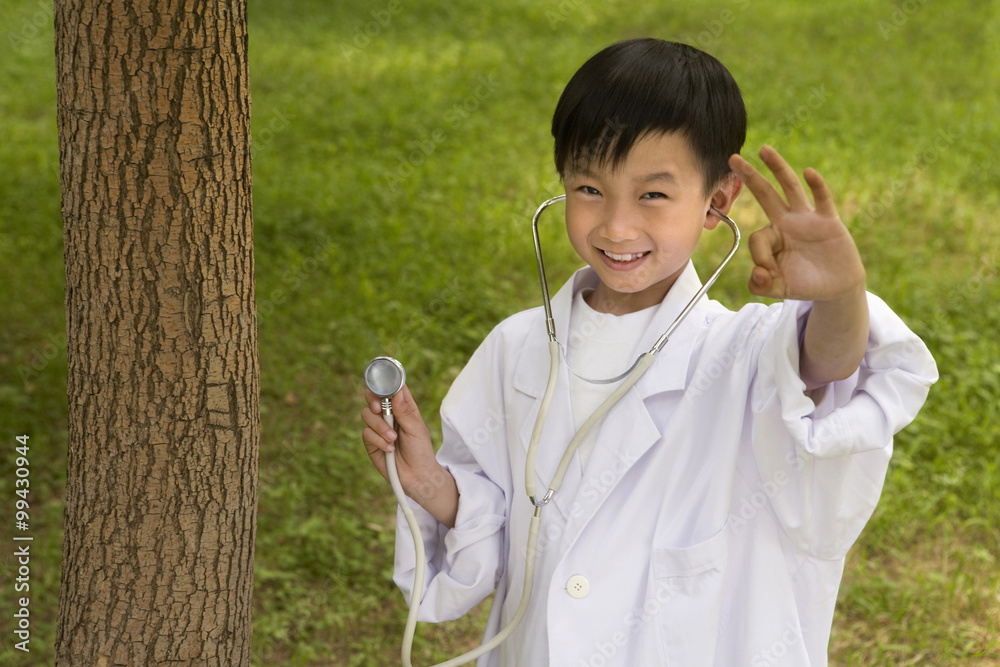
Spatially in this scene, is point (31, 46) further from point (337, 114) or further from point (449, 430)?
point (449, 430)

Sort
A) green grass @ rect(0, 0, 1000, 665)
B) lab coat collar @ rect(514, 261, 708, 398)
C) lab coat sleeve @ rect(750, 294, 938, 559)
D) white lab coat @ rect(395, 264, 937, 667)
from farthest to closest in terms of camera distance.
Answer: green grass @ rect(0, 0, 1000, 665) < lab coat collar @ rect(514, 261, 708, 398) < white lab coat @ rect(395, 264, 937, 667) < lab coat sleeve @ rect(750, 294, 938, 559)

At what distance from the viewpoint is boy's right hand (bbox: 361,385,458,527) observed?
5.49 ft

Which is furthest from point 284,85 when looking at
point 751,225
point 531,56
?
point 751,225

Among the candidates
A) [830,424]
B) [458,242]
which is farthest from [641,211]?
[458,242]

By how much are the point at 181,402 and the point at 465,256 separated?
10.7 feet

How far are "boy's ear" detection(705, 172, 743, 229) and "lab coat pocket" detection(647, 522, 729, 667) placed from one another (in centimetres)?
51

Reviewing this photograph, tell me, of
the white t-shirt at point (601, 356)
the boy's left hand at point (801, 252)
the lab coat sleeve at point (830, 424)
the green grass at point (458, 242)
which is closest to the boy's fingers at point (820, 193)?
the boy's left hand at point (801, 252)

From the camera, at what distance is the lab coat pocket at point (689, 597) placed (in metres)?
1.53

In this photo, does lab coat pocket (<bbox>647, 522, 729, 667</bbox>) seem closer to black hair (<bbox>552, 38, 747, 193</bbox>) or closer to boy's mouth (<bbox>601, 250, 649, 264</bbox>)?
boy's mouth (<bbox>601, 250, 649, 264</bbox>)

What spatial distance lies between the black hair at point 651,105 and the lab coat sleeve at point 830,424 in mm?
306

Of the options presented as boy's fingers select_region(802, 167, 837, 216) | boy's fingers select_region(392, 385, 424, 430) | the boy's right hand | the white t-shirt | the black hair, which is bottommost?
the boy's right hand

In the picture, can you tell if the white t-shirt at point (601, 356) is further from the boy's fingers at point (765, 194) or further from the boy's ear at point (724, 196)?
the boy's fingers at point (765, 194)

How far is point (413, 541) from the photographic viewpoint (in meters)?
1.78

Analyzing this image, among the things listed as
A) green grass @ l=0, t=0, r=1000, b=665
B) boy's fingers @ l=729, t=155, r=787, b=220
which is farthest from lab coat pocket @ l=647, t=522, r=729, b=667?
green grass @ l=0, t=0, r=1000, b=665
